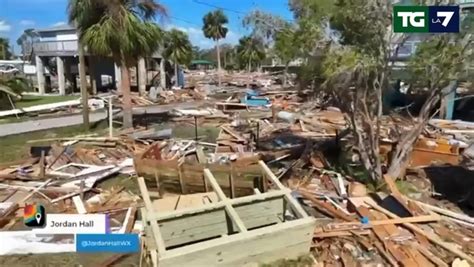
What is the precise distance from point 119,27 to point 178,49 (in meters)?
29.0

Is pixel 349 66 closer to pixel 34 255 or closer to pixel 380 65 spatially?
pixel 380 65

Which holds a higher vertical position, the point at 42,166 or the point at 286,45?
the point at 286,45

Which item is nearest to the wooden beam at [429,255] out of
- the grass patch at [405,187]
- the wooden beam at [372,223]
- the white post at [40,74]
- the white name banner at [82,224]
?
the wooden beam at [372,223]

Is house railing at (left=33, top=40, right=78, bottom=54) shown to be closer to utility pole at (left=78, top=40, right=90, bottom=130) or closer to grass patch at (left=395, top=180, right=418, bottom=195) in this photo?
utility pole at (left=78, top=40, right=90, bottom=130)

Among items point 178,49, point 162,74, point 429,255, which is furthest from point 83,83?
point 178,49

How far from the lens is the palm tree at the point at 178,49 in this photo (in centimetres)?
4338

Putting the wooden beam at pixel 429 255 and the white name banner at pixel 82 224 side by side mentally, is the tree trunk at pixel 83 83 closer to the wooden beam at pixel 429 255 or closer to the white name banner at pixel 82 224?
the white name banner at pixel 82 224

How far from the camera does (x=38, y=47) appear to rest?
36.5 m

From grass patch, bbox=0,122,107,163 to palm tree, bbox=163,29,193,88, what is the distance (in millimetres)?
23938

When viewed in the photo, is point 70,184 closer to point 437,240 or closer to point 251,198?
point 251,198

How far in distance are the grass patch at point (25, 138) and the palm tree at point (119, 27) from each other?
3156mm

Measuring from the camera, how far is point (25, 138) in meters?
17.3

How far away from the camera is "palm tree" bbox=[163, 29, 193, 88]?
142 ft

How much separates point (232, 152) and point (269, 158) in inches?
67.6
